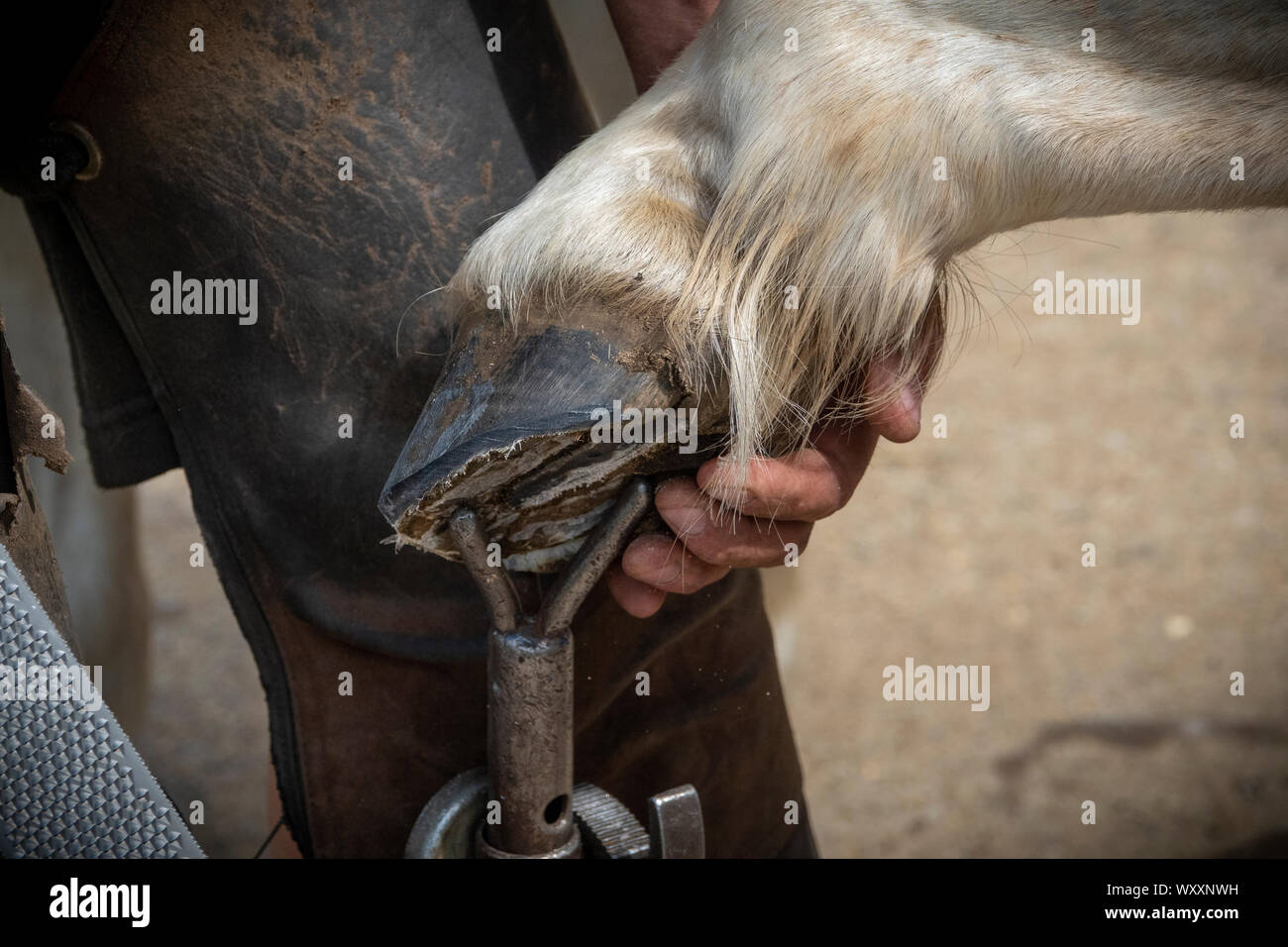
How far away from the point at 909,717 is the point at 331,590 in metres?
1.14

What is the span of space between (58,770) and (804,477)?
1.04 feet

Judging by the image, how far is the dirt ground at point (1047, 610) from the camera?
143cm

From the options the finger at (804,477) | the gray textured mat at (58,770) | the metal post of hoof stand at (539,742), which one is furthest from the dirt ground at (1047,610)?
the gray textured mat at (58,770)

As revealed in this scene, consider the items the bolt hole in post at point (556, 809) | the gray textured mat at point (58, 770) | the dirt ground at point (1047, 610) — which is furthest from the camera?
the dirt ground at point (1047, 610)

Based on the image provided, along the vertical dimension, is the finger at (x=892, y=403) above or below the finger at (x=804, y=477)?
above

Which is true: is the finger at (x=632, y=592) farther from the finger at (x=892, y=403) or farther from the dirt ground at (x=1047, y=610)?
the dirt ground at (x=1047, y=610)

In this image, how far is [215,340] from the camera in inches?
24.0

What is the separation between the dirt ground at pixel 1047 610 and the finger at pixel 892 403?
19.6 inches

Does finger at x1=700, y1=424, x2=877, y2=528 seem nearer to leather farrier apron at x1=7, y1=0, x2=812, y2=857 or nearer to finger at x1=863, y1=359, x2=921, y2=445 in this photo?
finger at x1=863, y1=359, x2=921, y2=445

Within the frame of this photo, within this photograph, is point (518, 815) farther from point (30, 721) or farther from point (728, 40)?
point (728, 40)

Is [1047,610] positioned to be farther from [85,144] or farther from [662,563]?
[85,144]

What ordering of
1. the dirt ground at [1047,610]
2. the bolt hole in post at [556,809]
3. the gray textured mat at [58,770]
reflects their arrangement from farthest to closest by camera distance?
the dirt ground at [1047,610] → the bolt hole in post at [556,809] → the gray textured mat at [58,770]

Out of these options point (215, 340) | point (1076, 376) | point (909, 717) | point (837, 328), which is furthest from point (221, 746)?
point (1076, 376)

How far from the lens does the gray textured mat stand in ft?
1.49
